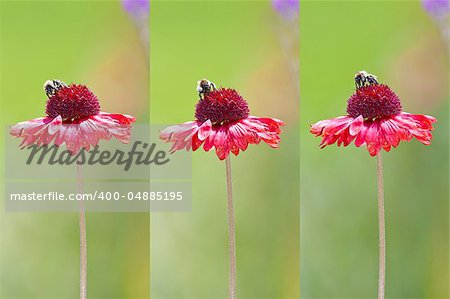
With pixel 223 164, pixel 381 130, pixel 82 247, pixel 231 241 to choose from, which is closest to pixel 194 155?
pixel 223 164

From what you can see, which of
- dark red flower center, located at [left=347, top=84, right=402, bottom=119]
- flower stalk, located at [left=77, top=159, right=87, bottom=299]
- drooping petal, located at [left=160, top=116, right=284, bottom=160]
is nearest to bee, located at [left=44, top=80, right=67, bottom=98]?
flower stalk, located at [left=77, top=159, right=87, bottom=299]

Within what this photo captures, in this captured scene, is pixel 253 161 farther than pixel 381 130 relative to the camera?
Yes

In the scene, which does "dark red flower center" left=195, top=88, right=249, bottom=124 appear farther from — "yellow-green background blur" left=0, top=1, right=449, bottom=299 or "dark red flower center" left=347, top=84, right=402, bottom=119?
"dark red flower center" left=347, top=84, right=402, bottom=119

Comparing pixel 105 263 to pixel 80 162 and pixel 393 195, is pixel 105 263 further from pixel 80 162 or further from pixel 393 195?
pixel 393 195

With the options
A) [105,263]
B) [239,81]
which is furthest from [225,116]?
[105,263]

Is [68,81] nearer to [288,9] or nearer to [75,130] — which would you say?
[75,130]

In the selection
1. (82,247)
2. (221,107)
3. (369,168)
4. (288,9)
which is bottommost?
(82,247)
